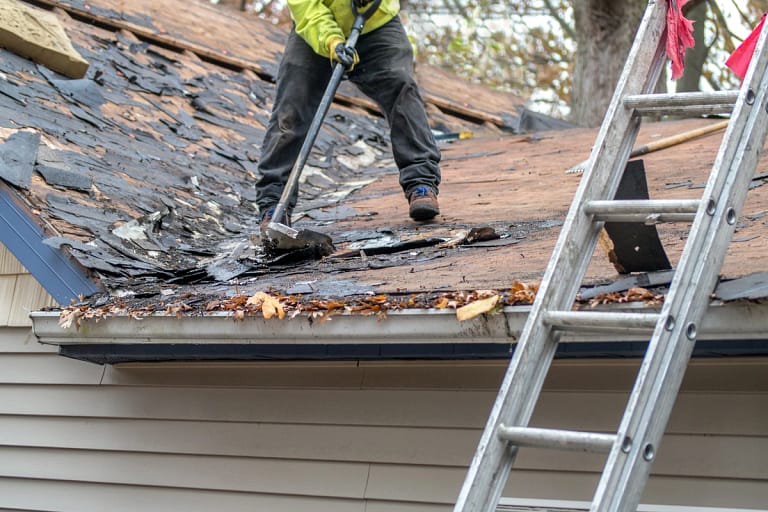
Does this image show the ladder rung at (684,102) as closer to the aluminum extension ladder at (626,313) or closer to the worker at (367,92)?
the aluminum extension ladder at (626,313)

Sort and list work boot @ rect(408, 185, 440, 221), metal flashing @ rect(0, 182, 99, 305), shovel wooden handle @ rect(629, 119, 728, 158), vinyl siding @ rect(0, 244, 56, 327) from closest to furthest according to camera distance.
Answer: metal flashing @ rect(0, 182, 99, 305) → vinyl siding @ rect(0, 244, 56, 327) → work boot @ rect(408, 185, 440, 221) → shovel wooden handle @ rect(629, 119, 728, 158)

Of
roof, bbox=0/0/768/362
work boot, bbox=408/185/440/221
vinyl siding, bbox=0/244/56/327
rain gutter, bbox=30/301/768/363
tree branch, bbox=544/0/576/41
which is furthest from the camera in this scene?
tree branch, bbox=544/0/576/41

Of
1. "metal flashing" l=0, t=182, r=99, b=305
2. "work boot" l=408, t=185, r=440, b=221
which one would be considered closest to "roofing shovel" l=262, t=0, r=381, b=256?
"work boot" l=408, t=185, r=440, b=221

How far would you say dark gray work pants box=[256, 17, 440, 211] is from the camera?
214 inches

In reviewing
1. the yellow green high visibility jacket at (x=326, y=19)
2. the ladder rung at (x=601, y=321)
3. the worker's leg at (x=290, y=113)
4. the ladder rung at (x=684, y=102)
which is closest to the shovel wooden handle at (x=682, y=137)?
the yellow green high visibility jacket at (x=326, y=19)

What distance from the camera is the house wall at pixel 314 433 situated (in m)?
3.49

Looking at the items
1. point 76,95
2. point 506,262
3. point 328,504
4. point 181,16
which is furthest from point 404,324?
point 181,16

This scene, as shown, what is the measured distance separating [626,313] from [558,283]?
215 mm

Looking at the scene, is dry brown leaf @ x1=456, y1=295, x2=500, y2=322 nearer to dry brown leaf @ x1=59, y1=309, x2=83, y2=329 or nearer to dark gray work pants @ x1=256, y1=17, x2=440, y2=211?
dry brown leaf @ x1=59, y1=309, x2=83, y2=329

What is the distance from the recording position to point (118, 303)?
13.8 feet

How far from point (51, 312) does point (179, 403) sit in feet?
2.57

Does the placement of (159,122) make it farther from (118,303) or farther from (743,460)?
(743,460)

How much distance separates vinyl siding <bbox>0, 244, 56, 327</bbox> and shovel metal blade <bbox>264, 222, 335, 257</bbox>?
120 cm

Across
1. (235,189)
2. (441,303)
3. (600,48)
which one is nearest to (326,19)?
(235,189)
